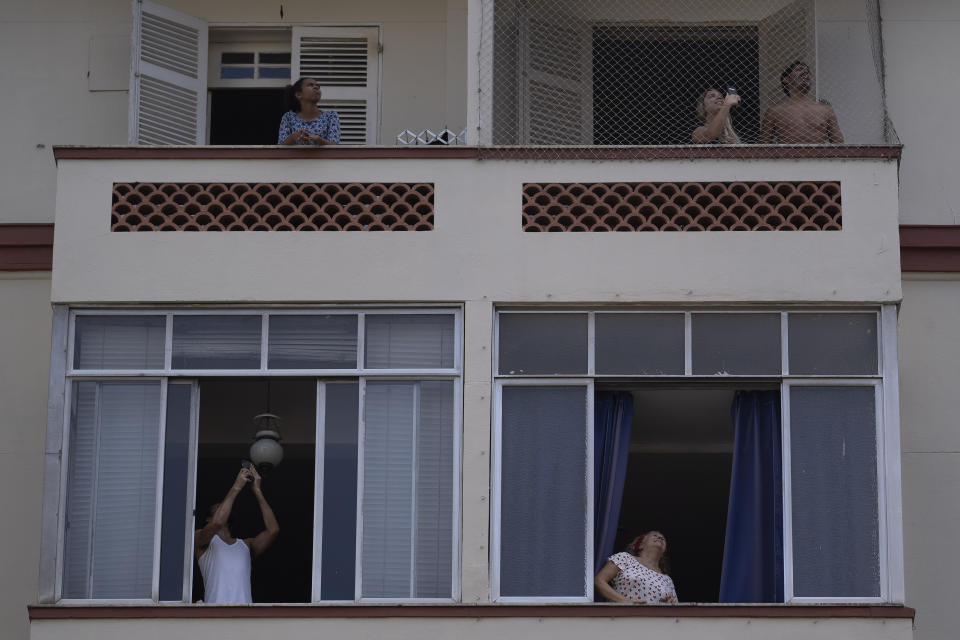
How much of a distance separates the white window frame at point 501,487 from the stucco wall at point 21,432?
3.87m

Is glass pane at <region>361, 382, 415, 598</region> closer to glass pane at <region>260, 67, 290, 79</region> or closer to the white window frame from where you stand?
the white window frame

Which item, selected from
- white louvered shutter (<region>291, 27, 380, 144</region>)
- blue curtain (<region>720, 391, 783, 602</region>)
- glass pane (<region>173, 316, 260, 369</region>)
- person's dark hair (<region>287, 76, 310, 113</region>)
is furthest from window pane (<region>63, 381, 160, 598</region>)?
blue curtain (<region>720, 391, 783, 602</region>)

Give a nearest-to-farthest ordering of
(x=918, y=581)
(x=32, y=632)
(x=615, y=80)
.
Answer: (x=32, y=632), (x=918, y=581), (x=615, y=80)

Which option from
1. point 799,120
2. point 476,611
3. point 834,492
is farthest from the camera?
point 799,120

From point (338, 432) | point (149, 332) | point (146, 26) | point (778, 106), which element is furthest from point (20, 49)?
point (778, 106)

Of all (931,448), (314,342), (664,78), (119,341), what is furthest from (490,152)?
(931,448)

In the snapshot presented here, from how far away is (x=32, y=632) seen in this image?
48.0ft

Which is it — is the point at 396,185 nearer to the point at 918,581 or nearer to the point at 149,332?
the point at 149,332

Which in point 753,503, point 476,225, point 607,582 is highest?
point 476,225

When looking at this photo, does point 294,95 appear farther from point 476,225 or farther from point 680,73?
point 680,73

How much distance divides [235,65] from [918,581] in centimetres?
728

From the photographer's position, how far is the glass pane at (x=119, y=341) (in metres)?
15.3

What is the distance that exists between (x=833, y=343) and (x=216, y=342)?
14.9ft

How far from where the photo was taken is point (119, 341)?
1530 centimetres
